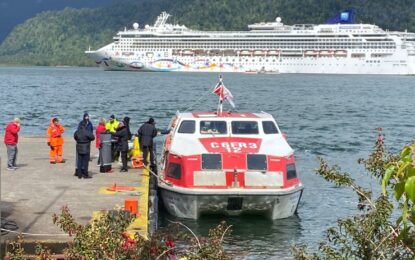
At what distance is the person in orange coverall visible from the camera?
2267 cm

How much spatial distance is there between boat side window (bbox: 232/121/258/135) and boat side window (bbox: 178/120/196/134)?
3.96ft

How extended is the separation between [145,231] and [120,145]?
27.4 ft

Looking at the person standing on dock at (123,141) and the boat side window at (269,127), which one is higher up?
the boat side window at (269,127)

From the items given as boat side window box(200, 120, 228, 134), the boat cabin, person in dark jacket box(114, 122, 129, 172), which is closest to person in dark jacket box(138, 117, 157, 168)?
person in dark jacket box(114, 122, 129, 172)

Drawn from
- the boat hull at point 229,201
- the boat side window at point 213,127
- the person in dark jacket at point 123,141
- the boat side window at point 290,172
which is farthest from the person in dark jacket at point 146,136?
the boat side window at point 290,172

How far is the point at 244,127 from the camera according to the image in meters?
20.5

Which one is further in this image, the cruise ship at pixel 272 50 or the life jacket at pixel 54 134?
the cruise ship at pixel 272 50

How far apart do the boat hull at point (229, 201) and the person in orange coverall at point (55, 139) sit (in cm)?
521

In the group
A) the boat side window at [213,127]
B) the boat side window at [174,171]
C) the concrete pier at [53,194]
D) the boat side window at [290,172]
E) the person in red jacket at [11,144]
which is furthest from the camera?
the person in red jacket at [11,144]

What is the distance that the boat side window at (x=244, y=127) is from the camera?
20.4 meters

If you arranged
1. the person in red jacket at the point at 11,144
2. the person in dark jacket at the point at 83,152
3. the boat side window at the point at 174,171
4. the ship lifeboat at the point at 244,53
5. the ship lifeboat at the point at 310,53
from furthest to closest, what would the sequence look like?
the ship lifeboat at the point at 244,53, the ship lifeboat at the point at 310,53, the person in red jacket at the point at 11,144, the person in dark jacket at the point at 83,152, the boat side window at the point at 174,171

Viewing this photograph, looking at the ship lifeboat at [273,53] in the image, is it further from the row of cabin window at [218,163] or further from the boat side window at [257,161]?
the boat side window at [257,161]

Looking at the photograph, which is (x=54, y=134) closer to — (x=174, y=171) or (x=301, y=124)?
(x=174, y=171)

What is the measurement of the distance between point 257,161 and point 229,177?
947mm
